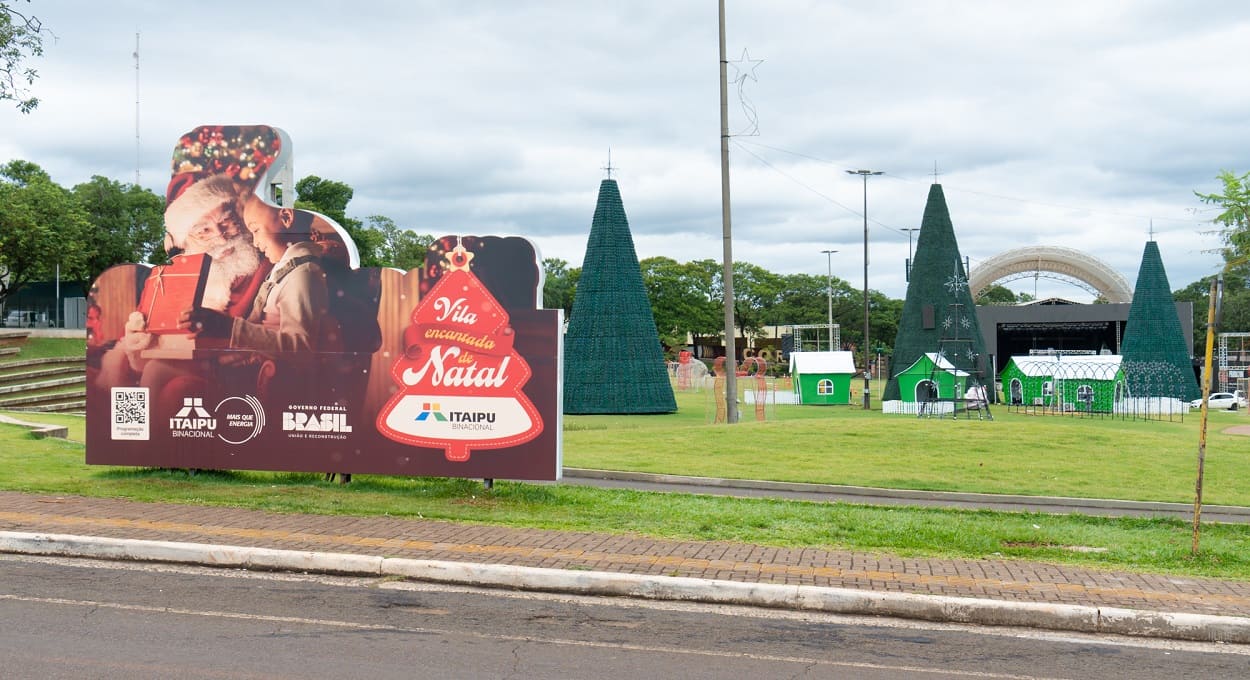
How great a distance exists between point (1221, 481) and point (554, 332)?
12.6 meters

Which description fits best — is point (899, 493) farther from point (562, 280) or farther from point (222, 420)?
point (562, 280)

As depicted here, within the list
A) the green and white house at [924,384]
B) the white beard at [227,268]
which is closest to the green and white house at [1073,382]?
the green and white house at [924,384]

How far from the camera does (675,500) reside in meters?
13.4

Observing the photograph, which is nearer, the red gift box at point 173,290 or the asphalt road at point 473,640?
the asphalt road at point 473,640

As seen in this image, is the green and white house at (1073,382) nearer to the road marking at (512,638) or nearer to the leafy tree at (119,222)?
the road marking at (512,638)

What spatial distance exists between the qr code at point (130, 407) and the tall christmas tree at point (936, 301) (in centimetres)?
3655

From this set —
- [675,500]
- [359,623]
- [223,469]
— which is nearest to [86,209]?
[223,469]

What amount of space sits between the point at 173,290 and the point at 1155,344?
45094 millimetres

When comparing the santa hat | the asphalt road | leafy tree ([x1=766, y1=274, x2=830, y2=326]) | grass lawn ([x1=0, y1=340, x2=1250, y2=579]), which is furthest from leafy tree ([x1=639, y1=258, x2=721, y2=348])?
the asphalt road

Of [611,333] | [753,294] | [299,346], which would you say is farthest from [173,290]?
[753,294]

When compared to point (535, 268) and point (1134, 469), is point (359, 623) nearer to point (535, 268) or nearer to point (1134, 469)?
point (535, 268)

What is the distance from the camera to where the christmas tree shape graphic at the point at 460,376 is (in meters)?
12.9

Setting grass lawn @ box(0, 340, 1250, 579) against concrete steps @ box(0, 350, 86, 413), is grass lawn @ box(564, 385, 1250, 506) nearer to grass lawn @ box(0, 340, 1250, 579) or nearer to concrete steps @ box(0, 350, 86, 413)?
grass lawn @ box(0, 340, 1250, 579)

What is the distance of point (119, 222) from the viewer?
196ft
